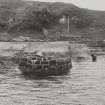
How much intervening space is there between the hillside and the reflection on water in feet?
186

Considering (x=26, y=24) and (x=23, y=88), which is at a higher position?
(x=26, y=24)

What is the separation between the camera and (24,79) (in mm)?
67688

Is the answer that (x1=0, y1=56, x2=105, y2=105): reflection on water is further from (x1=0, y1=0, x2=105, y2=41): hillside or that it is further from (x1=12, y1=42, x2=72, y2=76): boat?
(x1=0, y1=0, x2=105, y2=41): hillside

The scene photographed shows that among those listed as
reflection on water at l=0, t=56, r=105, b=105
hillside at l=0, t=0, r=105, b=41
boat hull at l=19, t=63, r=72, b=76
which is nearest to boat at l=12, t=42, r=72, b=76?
boat hull at l=19, t=63, r=72, b=76

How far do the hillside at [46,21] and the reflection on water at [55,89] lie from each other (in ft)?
186

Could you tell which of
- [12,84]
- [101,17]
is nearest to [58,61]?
[12,84]

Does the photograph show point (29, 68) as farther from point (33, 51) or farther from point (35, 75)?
point (33, 51)

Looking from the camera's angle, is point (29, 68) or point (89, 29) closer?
point (29, 68)

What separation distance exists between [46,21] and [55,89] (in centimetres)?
8819

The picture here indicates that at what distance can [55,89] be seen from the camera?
190 feet

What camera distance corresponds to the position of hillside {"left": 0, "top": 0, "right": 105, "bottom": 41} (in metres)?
138

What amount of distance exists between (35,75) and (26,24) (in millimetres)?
73539

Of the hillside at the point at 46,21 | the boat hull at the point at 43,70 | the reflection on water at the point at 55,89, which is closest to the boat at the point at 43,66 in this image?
the boat hull at the point at 43,70

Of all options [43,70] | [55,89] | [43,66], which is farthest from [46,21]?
[55,89]
